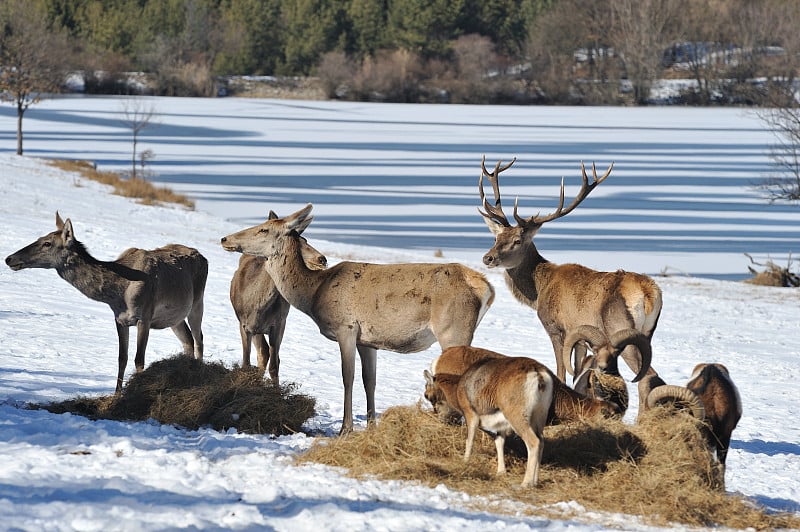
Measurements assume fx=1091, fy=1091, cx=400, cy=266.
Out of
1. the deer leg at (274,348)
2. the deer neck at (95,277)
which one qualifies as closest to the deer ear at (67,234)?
the deer neck at (95,277)

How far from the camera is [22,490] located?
689 cm

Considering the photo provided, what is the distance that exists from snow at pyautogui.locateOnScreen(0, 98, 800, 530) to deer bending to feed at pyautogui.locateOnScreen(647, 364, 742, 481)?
1.70ft

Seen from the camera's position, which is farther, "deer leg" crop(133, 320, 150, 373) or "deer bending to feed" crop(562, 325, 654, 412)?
"deer leg" crop(133, 320, 150, 373)

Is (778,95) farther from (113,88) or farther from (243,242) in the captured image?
(113,88)

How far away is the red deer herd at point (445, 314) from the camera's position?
795 centimetres

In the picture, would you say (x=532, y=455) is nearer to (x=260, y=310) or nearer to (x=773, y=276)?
(x=260, y=310)

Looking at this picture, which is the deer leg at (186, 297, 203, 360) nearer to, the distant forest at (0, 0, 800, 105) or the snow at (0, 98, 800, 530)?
the snow at (0, 98, 800, 530)

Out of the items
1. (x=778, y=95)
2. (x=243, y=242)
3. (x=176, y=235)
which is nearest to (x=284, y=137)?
(x=778, y=95)

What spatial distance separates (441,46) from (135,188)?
264ft

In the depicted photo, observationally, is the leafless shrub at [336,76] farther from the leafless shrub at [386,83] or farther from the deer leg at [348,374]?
the deer leg at [348,374]

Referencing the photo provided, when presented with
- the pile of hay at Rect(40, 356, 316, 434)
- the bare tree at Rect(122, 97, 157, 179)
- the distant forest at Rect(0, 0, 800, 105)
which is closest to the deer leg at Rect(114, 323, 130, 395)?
the pile of hay at Rect(40, 356, 316, 434)

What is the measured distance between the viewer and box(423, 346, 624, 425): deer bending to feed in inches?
330

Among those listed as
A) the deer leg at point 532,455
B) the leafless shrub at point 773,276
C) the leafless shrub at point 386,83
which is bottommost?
the leafless shrub at point 773,276

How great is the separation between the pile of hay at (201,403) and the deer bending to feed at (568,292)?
2.68m
